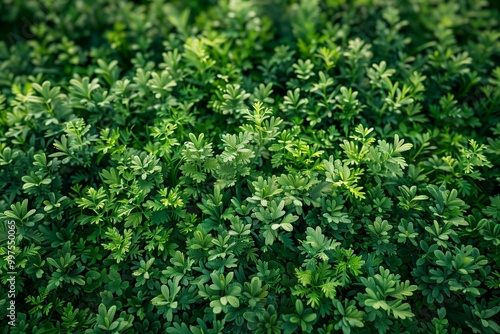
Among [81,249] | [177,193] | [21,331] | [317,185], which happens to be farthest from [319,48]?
[21,331]

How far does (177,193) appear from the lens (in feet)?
8.85

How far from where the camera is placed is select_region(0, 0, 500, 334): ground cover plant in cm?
249

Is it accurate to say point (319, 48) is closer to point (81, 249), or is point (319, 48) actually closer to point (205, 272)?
point (205, 272)

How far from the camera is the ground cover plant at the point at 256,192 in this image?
2.49 meters

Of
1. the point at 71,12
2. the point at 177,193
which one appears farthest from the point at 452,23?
the point at 71,12

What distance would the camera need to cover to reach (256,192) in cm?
257

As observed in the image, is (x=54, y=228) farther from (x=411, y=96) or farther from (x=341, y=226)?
(x=411, y=96)

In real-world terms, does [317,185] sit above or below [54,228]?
above

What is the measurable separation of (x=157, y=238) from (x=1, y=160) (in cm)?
98

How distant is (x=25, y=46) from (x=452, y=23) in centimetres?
305

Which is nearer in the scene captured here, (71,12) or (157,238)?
(157,238)

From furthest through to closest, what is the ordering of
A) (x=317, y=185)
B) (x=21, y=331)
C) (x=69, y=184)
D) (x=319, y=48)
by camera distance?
(x=319, y=48)
(x=69, y=184)
(x=317, y=185)
(x=21, y=331)

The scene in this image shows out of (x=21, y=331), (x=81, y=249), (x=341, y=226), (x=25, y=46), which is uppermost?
(x=25, y=46)

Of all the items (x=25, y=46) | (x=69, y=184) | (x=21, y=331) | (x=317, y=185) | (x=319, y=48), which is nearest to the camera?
(x=21, y=331)
